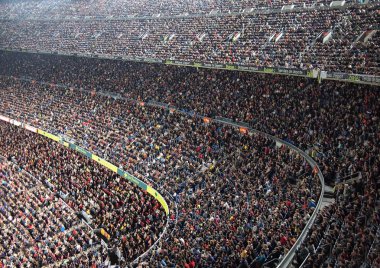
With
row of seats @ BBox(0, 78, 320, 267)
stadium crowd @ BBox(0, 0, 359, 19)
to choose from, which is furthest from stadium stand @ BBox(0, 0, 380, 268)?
stadium crowd @ BBox(0, 0, 359, 19)

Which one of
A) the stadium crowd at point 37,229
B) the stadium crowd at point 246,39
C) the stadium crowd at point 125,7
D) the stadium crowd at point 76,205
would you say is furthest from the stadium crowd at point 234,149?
the stadium crowd at point 125,7

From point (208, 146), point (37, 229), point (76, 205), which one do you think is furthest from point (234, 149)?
point (37, 229)

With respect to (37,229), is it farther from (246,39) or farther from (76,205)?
(246,39)

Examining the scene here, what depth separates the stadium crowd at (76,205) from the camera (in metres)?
21.8

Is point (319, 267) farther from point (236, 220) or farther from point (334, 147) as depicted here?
point (334, 147)

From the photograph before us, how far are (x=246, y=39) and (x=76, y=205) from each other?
1944cm

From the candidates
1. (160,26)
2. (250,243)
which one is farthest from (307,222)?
(160,26)

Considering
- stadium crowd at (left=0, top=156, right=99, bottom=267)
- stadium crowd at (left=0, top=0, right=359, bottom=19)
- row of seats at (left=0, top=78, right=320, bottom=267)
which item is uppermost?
stadium crowd at (left=0, top=0, right=359, bottom=19)

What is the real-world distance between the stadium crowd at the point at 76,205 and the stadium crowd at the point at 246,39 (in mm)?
13353

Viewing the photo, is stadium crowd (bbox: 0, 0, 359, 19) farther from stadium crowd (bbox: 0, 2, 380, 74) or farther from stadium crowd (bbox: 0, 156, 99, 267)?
stadium crowd (bbox: 0, 156, 99, 267)

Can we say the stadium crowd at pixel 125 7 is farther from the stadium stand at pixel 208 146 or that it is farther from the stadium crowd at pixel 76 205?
the stadium crowd at pixel 76 205

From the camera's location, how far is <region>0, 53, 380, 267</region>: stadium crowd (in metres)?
15.4

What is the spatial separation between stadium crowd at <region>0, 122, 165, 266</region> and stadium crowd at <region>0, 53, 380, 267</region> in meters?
1.63

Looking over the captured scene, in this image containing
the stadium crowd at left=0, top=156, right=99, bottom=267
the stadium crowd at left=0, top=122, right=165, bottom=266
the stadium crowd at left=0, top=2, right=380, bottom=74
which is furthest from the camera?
the stadium crowd at left=0, top=2, right=380, bottom=74
